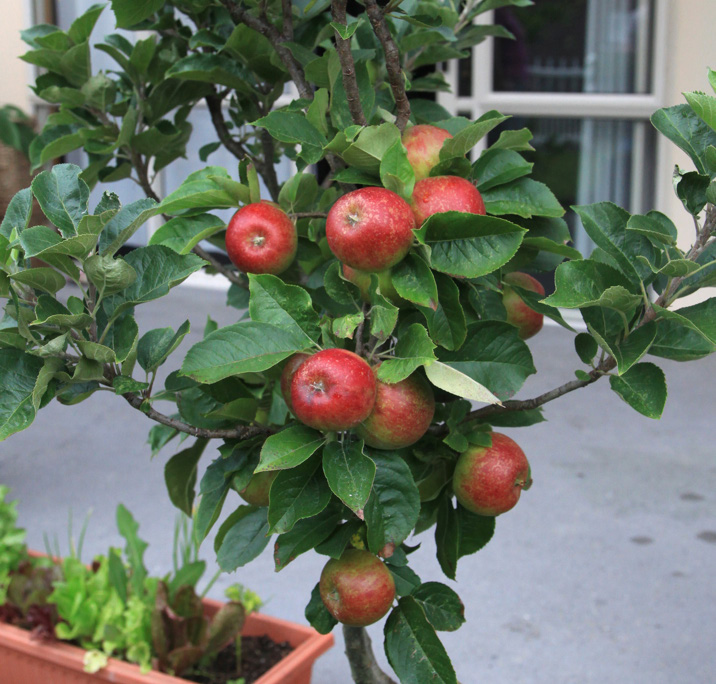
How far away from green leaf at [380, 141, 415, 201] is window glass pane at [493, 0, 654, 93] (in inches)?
121

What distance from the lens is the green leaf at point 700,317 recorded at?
627 mm

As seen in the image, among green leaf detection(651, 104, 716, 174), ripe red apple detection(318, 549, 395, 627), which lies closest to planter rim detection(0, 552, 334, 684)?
ripe red apple detection(318, 549, 395, 627)

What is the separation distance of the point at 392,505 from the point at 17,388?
12.2 inches

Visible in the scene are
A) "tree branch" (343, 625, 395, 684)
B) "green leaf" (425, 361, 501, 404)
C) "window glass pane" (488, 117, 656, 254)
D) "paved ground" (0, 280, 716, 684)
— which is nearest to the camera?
"green leaf" (425, 361, 501, 404)

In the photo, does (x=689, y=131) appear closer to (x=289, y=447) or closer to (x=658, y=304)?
(x=658, y=304)

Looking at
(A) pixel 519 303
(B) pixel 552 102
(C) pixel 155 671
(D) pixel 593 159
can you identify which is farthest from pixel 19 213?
(D) pixel 593 159

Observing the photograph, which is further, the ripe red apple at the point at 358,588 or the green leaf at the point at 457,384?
the ripe red apple at the point at 358,588

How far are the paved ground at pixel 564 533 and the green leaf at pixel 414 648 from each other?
1.11 metres

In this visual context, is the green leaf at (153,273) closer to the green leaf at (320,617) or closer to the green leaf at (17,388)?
the green leaf at (17,388)

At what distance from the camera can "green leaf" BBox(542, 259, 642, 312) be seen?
62 centimetres

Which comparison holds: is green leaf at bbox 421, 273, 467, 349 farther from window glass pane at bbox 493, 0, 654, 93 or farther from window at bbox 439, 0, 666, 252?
window glass pane at bbox 493, 0, 654, 93

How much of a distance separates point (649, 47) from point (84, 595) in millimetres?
3033

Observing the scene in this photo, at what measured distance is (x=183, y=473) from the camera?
0.91m

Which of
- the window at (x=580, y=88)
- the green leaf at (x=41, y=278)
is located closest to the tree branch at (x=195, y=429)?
the green leaf at (x=41, y=278)
